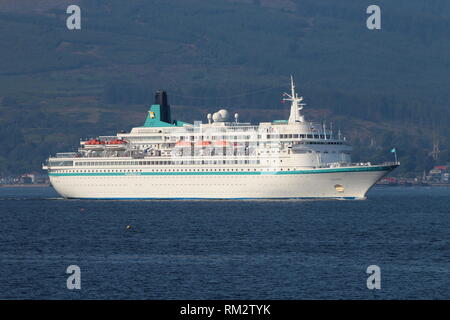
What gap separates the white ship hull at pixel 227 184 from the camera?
107 metres

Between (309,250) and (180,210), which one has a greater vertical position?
(180,210)

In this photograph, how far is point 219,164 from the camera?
112188mm

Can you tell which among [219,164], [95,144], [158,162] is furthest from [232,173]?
[95,144]

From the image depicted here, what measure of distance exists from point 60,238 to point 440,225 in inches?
1218

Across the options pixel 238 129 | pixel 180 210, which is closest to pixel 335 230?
pixel 180 210

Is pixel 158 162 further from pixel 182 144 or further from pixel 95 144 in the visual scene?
pixel 95 144

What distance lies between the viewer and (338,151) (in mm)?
113312

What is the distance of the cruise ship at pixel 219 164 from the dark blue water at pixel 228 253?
10292mm

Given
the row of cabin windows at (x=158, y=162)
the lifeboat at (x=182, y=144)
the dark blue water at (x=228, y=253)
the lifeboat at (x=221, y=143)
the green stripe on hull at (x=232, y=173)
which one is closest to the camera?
the dark blue water at (x=228, y=253)

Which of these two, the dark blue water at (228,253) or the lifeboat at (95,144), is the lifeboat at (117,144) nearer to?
the lifeboat at (95,144)

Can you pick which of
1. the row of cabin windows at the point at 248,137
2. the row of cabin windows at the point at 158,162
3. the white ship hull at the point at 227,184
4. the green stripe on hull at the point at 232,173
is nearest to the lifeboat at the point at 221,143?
the row of cabin windows at the point at 248,137

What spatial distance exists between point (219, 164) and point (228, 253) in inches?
2060

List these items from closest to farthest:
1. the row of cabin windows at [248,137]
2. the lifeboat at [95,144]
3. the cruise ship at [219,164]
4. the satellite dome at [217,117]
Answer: the cruise ship at [219,164] < the row of cabin windows at [248,137] < the lifeboat at [95,144] < the satellite dome at [217,117]
